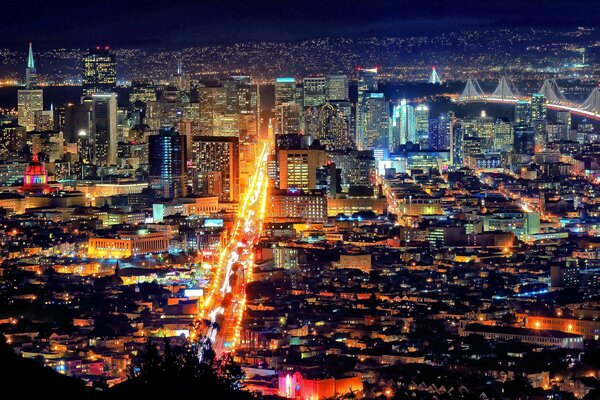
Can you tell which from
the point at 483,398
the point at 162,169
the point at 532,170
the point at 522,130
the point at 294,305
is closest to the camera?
the point at 483,398

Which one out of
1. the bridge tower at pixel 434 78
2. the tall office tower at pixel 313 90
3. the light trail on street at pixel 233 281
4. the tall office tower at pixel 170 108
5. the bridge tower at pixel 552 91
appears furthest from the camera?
the bridge tower at pixel 434 78

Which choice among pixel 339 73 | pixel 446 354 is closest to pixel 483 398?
pixel 446 354

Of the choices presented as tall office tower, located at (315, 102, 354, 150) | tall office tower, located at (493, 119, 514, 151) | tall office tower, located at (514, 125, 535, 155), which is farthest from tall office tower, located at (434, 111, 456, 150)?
tall office tower, located at (315, 102, 354, 150)

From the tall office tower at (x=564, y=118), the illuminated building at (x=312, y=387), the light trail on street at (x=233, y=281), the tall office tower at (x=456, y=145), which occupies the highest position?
the tall office tower at (x=564, y=118)

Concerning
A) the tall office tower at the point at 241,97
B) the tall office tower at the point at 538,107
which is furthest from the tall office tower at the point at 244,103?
the tall office tower at the point at 538,107

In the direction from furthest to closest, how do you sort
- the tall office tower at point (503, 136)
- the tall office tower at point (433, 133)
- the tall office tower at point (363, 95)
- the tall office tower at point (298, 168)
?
the tall office tower at point (433, 133) < the tall office tower at point (503, 136) < the tall office tower at point (363, 95) < the tall office tower at point (298, 168)

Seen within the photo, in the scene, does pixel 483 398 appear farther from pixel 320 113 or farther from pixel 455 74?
pixel 455 74

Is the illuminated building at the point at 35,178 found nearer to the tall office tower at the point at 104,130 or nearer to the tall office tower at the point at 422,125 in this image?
the tall office tower at the point at 104,130
